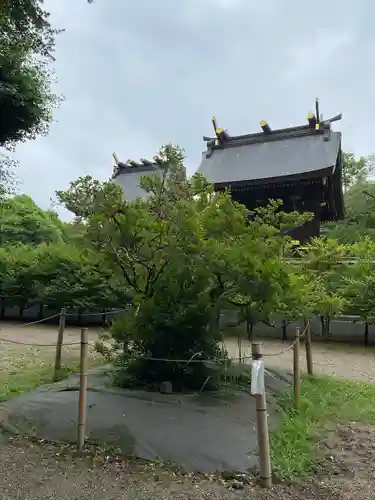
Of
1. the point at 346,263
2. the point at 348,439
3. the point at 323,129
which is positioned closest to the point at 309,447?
the point at 348,439

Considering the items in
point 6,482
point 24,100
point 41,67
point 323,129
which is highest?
point 323,129

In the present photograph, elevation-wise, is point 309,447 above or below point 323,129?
below

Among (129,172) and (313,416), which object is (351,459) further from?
(129,172)

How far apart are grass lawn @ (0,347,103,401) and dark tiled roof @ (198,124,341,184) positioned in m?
6.65

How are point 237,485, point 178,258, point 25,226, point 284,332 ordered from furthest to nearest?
point 25,226 < point 284,332 < point 178,258 < point 237,485

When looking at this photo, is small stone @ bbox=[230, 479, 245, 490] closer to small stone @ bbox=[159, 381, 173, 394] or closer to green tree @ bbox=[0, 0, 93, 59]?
small stone @ bbox=[159, 381, 173, 394]

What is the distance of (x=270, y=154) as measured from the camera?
1349 centimetres

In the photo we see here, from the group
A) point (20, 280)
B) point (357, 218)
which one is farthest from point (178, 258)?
point (357, 218)

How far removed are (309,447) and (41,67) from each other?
706 centimetres

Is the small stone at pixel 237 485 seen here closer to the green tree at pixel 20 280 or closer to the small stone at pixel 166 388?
the small stone at pixel 166 388

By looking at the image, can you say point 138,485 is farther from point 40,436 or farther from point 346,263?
point 346,263

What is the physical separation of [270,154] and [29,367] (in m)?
10.2

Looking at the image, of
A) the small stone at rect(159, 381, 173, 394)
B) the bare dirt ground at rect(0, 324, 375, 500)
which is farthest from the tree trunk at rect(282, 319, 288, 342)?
the small stone at rect(159, 381, 173, 394)

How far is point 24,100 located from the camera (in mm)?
6992
